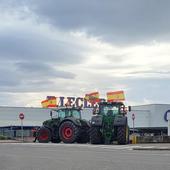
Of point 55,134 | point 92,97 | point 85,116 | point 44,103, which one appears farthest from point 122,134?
point 44,103

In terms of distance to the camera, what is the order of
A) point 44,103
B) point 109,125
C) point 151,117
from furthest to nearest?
point 44,103 → point 151,117 → point 109,125

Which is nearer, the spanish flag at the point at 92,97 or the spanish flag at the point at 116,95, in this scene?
the spanish flag at the point at 116,95

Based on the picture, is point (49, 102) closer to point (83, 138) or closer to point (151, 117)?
point (151, 117)

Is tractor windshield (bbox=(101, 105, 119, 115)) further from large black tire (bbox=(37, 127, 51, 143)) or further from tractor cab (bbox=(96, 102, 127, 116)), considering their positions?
large black tire (bbox=(37, 127, 51, 143))

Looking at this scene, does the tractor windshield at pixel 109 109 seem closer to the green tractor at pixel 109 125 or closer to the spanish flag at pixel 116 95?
the green tractor at pixel 109 125

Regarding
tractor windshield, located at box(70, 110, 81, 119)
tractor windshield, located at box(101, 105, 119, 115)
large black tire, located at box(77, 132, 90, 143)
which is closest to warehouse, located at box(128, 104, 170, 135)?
tractor windshield, located at box(70, 110, 81, 119)

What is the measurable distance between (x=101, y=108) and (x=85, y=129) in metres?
2.57

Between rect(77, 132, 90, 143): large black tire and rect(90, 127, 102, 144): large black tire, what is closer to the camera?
rect(90, 127, 102, 144): large black tire

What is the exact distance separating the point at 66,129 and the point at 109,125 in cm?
361

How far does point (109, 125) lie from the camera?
3584 cm

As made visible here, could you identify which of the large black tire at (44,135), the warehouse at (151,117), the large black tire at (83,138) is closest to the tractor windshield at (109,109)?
the large black tire at (83,138)

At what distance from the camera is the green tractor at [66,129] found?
3766 centimetres

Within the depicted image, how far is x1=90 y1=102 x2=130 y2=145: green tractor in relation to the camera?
34.8 meters

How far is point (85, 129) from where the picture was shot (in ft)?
128
